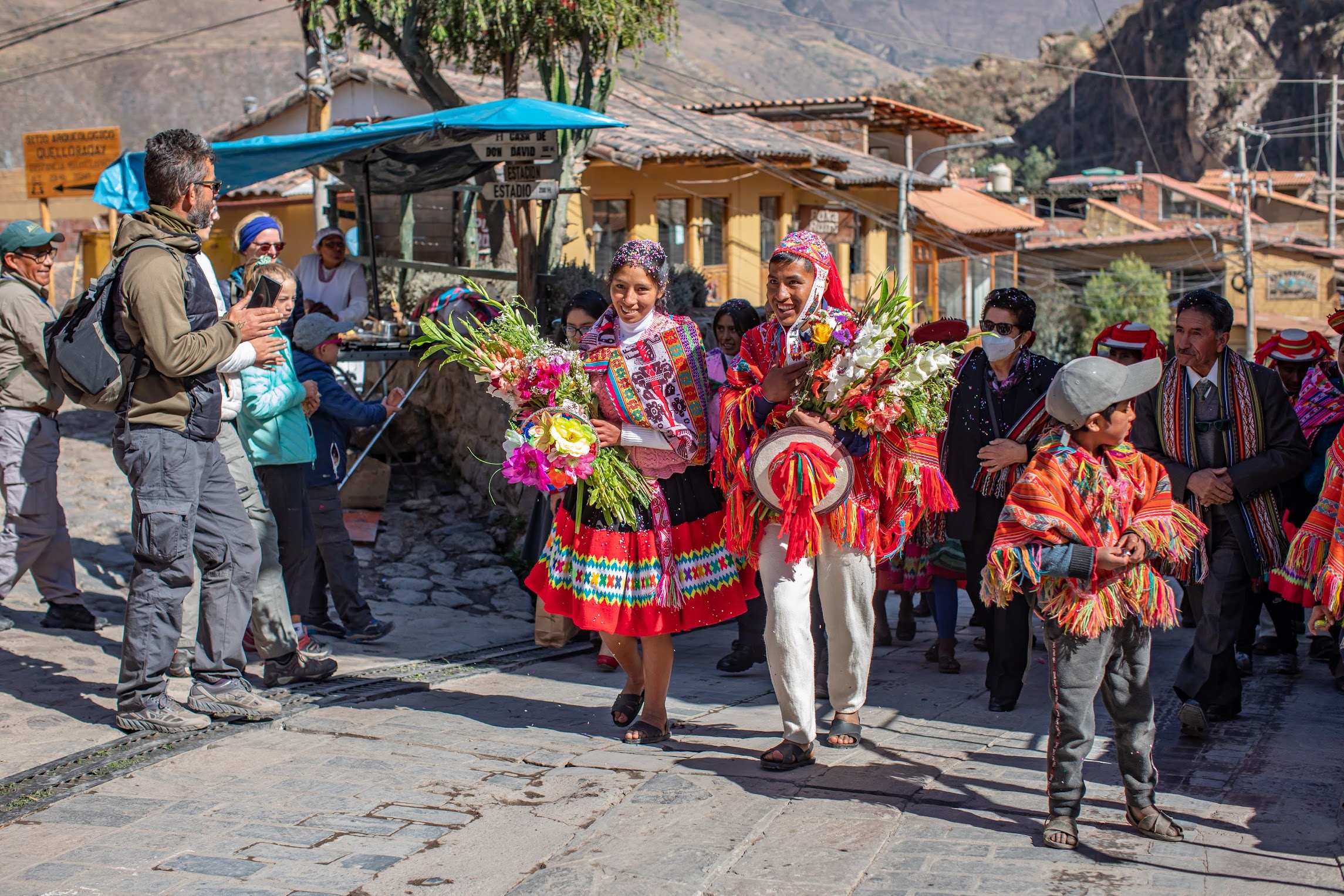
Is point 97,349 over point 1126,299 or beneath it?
beneath

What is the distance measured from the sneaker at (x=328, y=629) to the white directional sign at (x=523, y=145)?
4154mm

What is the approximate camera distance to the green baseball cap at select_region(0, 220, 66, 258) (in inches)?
262

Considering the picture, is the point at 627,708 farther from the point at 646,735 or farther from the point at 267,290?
the point at 267,290

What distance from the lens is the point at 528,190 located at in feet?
31.8

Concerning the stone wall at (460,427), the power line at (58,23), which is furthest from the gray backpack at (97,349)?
the power line at (58,23)

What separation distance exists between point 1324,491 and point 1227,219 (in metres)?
43.7

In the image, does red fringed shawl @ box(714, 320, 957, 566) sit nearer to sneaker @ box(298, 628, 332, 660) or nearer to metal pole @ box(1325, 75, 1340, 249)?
sneaker @ box(298, 628, 332, 660)

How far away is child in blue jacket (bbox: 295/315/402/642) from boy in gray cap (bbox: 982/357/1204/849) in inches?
147

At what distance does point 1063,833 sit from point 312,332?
4.48m

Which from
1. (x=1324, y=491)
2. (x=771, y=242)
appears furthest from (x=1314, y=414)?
(x=771, y=242)

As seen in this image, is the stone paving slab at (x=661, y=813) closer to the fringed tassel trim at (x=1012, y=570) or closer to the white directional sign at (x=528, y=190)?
the fringed tassel trim at (x=1012, y=570)

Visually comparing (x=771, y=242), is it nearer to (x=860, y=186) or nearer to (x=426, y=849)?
(x=860, y=186)

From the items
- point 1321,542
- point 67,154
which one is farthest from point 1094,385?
point 67,154

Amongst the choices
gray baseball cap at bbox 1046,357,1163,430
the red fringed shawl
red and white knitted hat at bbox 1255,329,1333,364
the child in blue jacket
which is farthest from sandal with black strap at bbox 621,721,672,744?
red and white knitted hat at bbox 1255,329,1333,364
